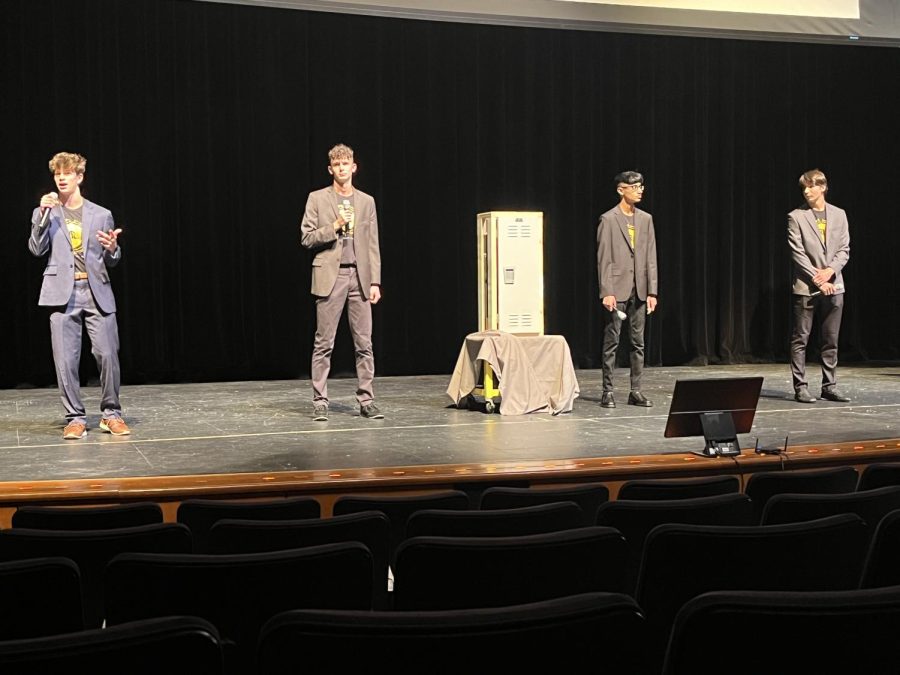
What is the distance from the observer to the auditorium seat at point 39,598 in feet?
4.83

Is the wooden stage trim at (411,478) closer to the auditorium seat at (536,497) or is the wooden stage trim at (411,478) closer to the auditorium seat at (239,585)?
the auditorium seat at (536,497)

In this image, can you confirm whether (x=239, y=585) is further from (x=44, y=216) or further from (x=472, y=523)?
(x=44, y=216)

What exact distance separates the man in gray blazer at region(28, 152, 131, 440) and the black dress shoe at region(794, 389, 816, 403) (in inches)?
170

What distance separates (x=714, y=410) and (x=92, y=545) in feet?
8.13

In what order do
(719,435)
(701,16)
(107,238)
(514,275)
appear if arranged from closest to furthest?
(719,435) < (107,238) < (514,275) < (701,16)

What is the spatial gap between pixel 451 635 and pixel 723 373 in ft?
28.9

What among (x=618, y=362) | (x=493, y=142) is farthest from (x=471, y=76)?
(x=618, y=362)

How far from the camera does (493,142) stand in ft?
32.6

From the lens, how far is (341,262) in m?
6.03

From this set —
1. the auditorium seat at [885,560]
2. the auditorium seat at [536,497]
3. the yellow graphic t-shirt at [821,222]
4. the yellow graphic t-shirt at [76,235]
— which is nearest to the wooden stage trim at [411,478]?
the auditorium seat at [536,497]

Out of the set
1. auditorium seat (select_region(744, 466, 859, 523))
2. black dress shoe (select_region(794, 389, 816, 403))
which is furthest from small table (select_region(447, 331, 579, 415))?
auditorium seat (select_region(744, 466, 859, 523))

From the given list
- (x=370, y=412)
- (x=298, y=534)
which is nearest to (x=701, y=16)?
(x=370, y=412)

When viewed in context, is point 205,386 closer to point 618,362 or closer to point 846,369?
point 618,362

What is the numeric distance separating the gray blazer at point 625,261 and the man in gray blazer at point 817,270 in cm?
101
